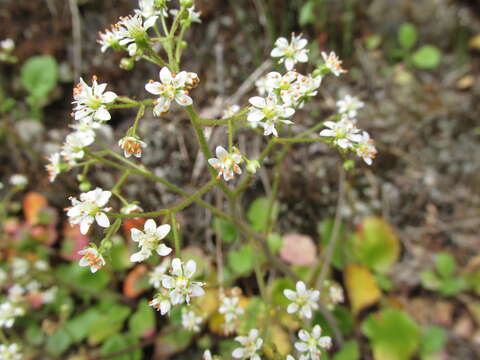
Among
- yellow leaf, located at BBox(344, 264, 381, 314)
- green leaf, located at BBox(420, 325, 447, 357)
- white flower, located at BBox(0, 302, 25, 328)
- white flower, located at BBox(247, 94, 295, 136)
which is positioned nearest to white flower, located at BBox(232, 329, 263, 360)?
white flower, located at BBox(247, 94, 295, 136)

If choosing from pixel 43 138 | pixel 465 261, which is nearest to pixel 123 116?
pixel 43 138

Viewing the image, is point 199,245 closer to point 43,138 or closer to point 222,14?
point 43,138

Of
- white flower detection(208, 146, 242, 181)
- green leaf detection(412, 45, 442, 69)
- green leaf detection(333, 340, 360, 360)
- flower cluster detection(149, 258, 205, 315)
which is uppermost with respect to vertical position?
green leaf detection(412, 45, 442, 69)

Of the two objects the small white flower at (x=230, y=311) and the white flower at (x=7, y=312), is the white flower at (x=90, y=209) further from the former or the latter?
the white flower at (x=7, y=312)

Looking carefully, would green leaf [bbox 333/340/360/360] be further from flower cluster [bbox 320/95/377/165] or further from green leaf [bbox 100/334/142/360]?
flower cluster [bbox 320/95/377/165]

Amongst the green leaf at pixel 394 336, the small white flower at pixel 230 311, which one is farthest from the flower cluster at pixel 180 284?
the green leaf at pixel 394 336
